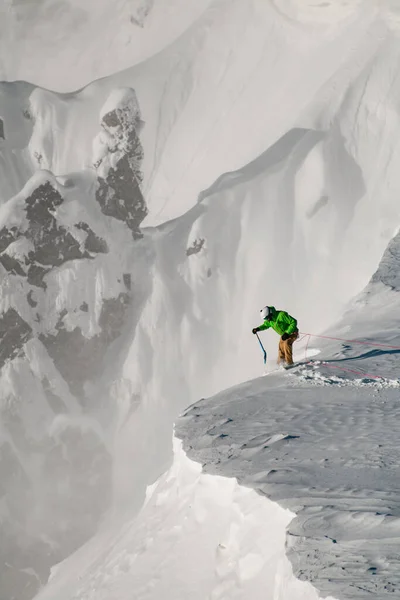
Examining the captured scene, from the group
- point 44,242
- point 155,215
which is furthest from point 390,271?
point 44,242

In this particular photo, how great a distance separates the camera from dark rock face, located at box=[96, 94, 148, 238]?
81.8 meters

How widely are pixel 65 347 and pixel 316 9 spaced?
4437 centimetres

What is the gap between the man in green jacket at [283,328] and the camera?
15.4m

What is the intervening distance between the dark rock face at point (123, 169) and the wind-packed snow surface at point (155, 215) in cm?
18

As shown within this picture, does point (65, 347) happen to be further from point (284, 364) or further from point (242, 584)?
point (242, 584)

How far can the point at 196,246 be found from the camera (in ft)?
241

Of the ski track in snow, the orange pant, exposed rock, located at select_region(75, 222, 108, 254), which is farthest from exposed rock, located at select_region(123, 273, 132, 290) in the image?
the ski track in snow

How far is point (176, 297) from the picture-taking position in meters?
76.1

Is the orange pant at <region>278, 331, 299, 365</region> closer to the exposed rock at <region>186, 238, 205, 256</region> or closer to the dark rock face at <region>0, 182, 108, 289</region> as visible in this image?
the exposed rock at <region>186, 238, 205, 256</region>

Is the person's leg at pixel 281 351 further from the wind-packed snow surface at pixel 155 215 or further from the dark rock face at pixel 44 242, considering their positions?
the dark rock face at pixel 44 242

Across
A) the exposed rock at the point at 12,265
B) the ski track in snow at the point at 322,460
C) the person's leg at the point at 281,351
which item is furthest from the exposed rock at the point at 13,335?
the ski track in snow at the point at 322,460

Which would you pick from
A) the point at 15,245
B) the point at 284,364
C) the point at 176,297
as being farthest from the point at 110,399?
the point at 284,364

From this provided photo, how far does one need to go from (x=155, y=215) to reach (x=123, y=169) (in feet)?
29.2

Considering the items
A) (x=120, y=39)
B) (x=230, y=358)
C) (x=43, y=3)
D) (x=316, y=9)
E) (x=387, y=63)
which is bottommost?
(x=230, y=358)
